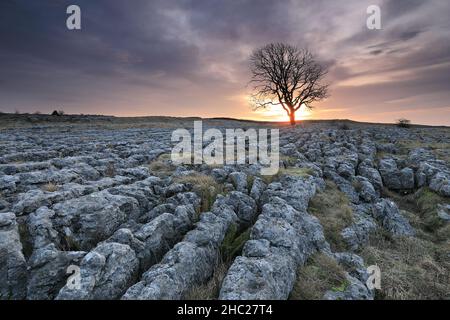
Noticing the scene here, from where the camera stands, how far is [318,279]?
723 centimetres

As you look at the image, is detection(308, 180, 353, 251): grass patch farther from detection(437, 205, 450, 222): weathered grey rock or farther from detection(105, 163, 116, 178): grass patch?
detection(105, 163, 116, 178): grass patch

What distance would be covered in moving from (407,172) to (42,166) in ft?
60.7

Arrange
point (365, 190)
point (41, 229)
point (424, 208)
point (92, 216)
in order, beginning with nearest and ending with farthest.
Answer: point (41, 229)
point (92, 216)
point (424, 208)
point (365, 190)

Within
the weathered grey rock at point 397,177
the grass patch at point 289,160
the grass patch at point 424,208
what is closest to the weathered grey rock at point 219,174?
the grass patch at point 289,160

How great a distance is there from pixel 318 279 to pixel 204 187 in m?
5.39

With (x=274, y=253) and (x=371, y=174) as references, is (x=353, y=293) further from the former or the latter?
(x=371, y=174)

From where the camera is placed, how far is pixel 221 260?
7641 millimetres

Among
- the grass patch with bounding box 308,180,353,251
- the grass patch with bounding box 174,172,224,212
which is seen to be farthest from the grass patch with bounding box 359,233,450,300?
the grass patch with bounding box 174,172,224,212

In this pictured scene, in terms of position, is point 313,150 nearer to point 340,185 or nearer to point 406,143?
point 340,185

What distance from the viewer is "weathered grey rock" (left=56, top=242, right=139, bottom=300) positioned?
5.63m

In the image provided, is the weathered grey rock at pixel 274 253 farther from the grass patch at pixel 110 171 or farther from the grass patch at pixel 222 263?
the grass patch at pixel 110 171

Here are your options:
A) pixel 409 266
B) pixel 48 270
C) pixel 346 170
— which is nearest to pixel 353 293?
pixel 409 266

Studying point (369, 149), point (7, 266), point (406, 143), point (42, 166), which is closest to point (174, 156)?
point (42, 166)

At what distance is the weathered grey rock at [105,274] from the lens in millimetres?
5629
